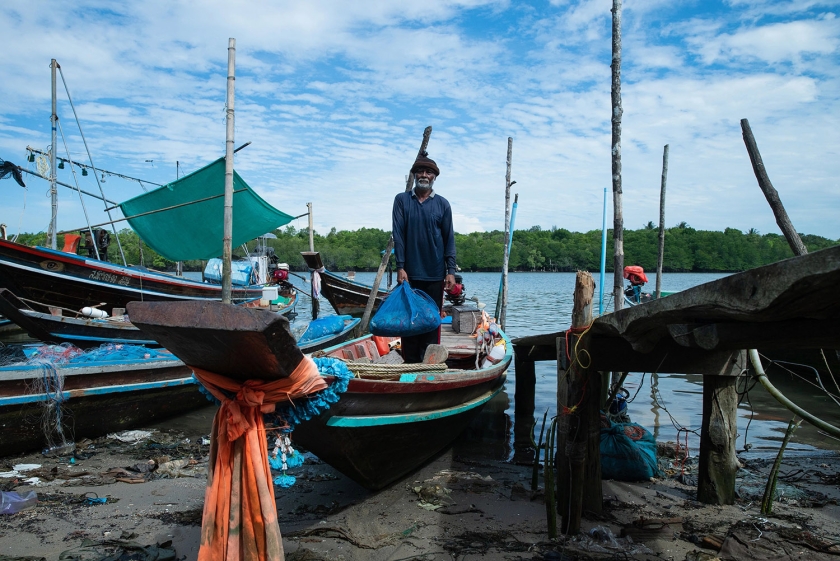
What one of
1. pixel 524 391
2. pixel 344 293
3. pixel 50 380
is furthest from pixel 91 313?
pixel 344 293

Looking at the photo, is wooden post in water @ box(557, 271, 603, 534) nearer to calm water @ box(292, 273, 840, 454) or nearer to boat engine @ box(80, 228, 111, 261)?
calm water @ box(292, 273, 840, 454)

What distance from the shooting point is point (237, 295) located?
17.7 meters

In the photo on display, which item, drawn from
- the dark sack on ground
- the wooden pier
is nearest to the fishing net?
the wooden pier

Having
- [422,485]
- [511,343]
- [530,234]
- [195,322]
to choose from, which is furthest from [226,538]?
[530,234]

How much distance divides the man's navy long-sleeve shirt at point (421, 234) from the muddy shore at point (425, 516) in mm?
2011

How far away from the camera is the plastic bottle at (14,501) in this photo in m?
4.47

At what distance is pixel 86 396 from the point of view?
6414mm

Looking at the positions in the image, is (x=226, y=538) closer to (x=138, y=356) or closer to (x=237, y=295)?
(x=138, y=356)

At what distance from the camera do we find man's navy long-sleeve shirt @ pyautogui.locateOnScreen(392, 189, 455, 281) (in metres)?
5.64

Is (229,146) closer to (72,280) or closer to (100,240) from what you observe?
(72,280)

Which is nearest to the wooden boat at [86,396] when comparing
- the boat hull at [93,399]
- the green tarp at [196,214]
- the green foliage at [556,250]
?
the boat hull at [93,399]

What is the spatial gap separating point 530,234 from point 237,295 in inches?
2564

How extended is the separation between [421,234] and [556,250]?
69.3 meters

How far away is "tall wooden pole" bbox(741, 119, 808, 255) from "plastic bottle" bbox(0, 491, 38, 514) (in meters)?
6.45
